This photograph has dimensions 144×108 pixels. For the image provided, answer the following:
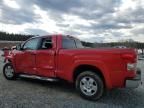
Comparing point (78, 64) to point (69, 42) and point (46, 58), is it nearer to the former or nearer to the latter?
point (46, 58)

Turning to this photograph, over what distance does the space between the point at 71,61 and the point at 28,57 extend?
6.76 feet

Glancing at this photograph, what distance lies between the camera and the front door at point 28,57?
7.96 meters

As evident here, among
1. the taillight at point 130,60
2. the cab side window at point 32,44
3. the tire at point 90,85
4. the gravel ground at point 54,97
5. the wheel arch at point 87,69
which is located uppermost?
the cab side window at point 32,44

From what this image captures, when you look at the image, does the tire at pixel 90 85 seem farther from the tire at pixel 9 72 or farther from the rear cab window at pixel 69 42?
the tire at pixel 9 72

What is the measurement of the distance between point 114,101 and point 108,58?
1.26 metres

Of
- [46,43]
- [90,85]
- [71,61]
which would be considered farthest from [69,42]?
[90,85]

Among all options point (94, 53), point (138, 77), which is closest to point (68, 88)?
point (94, 53)

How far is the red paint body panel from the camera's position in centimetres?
591

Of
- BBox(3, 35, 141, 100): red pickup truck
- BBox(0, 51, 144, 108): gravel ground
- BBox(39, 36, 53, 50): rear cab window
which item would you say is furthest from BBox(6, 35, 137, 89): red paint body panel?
BBox(0, 51, 144, 108): gravel ground

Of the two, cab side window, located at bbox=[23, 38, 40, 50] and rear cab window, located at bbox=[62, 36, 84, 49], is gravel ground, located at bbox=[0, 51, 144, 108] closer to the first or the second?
cab side window, located at bbox=[23, 38, 40, 50]

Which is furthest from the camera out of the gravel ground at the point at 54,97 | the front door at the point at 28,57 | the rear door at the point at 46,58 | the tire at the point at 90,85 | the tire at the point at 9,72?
the tire at the point at 9,72

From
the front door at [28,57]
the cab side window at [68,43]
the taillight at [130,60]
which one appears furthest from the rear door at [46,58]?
the taillight at [130,60]

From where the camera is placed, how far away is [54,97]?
21.4 feet

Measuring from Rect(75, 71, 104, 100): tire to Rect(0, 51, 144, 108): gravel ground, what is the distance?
0.18m
